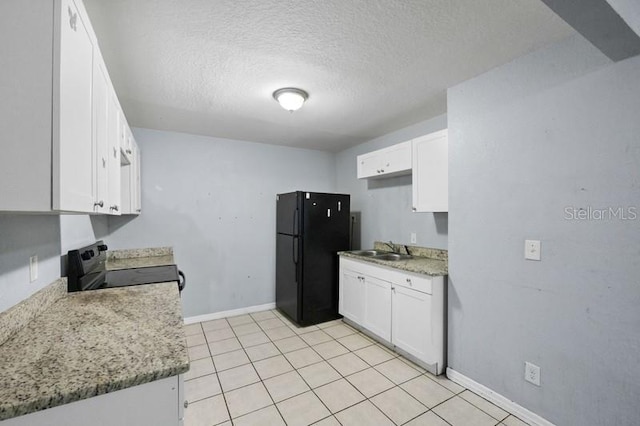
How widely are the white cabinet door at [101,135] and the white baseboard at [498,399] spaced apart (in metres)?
2.62

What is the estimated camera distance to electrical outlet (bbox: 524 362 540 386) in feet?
5.78

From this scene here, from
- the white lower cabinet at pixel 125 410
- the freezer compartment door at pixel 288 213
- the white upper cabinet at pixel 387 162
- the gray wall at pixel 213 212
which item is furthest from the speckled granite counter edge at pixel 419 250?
the white lower cabinet at pixel 125 410

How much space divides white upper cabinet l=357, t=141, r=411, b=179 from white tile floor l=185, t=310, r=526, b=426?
182cm

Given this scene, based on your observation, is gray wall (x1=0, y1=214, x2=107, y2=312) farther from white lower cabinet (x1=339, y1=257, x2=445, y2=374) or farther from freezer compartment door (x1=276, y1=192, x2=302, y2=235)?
white lower cabinet (x1=339, y1=257, x2=445, y2=374)

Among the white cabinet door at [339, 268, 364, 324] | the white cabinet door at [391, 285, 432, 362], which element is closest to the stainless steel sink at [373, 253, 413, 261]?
the white cabinet door at [339, 268, 364, 324]

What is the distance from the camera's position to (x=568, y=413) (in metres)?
1.63

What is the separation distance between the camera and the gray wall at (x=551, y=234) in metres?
1.46

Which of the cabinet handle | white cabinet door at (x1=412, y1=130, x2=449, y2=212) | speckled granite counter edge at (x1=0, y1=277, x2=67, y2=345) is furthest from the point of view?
white cabinet door at (x1=412, y1=130, x2=449, y2=212)

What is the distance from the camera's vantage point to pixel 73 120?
3.09ft

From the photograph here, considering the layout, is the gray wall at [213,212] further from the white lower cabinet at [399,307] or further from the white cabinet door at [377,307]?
the white cabinet door at [377,307]

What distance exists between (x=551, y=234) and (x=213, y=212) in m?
3.38

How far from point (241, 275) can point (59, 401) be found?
3.08 m

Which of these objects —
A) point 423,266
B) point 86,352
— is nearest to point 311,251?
point 423,266

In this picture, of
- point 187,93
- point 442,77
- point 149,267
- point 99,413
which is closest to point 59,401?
point 99,413
